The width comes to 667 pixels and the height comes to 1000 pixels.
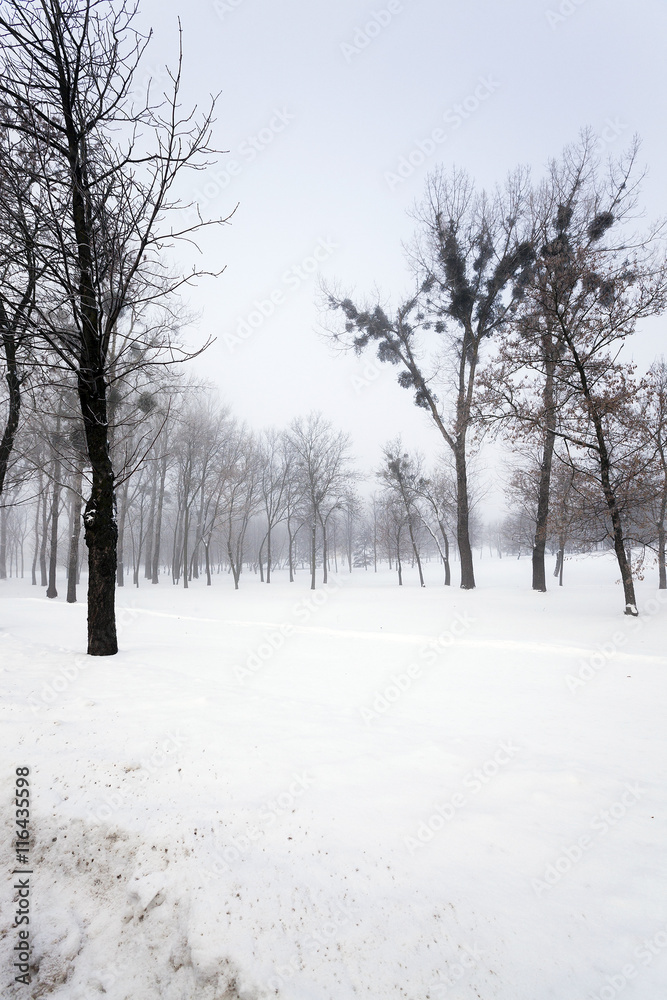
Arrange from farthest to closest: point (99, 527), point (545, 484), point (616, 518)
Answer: point (545, 484)
point (616, 518)
point (99, 527)

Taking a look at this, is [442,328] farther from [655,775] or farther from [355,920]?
[355,920]

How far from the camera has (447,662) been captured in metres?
6.71

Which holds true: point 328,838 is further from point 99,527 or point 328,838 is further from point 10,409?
point 10,409

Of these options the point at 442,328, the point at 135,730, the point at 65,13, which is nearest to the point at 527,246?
the point at 442,328

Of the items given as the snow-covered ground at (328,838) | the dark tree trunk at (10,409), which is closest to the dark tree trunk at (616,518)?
the snow-covered ground at (328,838)

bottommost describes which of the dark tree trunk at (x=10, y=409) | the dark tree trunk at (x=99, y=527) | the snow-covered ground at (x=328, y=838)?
the snow-covered ground at (x=328, y=838)

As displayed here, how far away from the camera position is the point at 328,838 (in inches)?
89.1

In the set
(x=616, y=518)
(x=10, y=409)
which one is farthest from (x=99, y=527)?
(x=616, y=518)

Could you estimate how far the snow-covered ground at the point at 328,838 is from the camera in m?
1.67

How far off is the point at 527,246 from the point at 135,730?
19010 mm

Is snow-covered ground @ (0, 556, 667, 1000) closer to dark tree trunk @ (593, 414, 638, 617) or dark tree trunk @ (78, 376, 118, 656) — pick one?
dark tree trunk @ (78, 376, 118, 656)

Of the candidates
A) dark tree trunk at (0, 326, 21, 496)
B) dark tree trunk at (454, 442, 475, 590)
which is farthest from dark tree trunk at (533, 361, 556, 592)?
dark tree trunk at (0, 326, 21, 496)

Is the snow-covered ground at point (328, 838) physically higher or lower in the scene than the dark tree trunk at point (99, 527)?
lower

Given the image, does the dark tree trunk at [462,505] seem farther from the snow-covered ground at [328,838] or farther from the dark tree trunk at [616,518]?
the snow-covered ground at [328,838]
